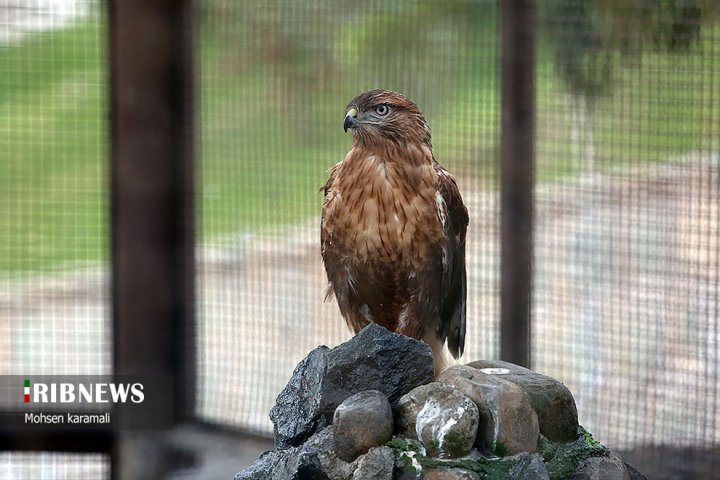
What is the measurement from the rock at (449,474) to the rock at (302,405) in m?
0.31

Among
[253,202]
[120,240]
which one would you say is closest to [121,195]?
[120,240]

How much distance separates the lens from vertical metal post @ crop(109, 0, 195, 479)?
4.01 meters

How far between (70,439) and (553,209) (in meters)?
2.26

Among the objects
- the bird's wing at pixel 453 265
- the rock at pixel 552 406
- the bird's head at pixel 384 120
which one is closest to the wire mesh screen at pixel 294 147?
the bird's wing at pixel 453 265

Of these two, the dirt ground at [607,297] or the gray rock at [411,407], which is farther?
the dirt ground at [607,297]

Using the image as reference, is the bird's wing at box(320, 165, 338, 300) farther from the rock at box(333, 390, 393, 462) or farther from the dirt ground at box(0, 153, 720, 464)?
the dirt ground at box(0, 153, 720, 464)

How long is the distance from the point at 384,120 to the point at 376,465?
36.8 inches

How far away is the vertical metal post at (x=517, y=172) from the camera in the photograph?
3531 millimetres

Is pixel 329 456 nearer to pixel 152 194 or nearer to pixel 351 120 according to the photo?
pixel 351 120

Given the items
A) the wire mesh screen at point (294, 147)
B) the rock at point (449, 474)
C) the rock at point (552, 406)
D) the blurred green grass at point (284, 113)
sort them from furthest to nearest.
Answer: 1. the wire mesh screen at point (294, 147)
2. the blurred green grass at point (284, 113)
3. the rock at point (552, 406)
4. the rock at point (449, 474)

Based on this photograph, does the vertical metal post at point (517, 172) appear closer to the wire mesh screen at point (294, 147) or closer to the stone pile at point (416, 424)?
the wire mesh screen at point (294, 147)

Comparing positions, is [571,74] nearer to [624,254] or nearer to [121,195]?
[624,254]

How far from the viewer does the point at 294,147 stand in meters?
3.99

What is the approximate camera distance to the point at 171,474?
4.24 metres
